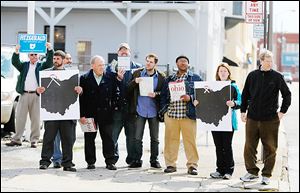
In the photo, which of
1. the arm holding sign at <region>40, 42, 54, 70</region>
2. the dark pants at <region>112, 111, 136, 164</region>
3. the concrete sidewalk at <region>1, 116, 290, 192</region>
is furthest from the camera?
the arm holding sign at <region>40, 42, 54, 70</region>

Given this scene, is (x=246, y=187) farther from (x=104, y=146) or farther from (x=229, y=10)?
(x=229, y=10)

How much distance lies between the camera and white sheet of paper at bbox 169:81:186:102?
31.2ft

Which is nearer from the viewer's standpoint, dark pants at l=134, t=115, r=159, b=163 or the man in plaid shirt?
the man in plaid shirt

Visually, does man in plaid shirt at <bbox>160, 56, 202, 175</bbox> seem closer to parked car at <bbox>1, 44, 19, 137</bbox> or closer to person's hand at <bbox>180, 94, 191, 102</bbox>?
person's hand at <bbox>180, 94, 191, 102</bbox>

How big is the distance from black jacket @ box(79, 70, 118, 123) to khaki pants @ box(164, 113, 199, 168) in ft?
3.33

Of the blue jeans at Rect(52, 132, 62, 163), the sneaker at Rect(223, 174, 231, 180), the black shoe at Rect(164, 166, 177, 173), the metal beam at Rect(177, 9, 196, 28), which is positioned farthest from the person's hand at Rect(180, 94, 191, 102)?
the metal beam at Rect(177, 9, 196, 28)

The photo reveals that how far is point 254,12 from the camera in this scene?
12.0 meters

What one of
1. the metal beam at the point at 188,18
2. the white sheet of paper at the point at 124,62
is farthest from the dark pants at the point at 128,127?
the metal beam at the point at 188,18

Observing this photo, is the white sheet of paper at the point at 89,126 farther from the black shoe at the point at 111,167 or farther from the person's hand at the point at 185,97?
the person's hand at the point at 185,97

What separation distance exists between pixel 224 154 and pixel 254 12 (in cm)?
396

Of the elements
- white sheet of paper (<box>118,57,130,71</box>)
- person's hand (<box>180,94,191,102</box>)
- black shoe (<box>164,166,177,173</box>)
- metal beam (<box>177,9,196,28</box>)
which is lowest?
black shoe (<box>164,166,177,173</box>)

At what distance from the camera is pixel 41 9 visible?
31078 millimetres

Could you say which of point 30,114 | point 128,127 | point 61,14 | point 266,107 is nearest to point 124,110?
point 128,127

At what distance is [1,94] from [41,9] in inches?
744
